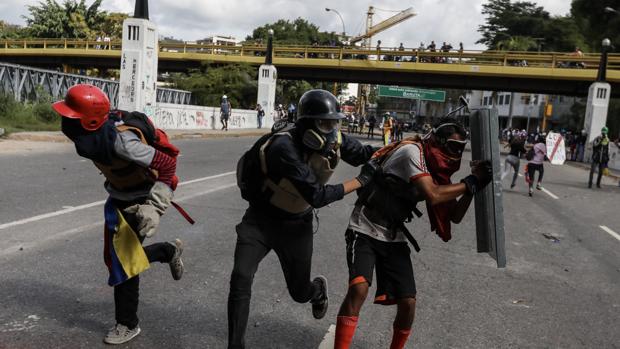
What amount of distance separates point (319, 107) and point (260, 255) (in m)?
0.88

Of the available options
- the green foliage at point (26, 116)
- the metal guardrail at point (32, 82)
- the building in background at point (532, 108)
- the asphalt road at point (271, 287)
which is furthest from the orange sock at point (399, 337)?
the building in background at point (532, 108)

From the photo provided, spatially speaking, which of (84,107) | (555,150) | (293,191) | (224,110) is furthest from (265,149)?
(224,110)

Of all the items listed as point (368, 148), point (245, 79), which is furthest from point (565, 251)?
point (245, 79)

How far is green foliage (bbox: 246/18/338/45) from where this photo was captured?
256 ft

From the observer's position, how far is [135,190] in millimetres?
3270

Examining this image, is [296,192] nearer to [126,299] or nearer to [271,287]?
[126,299]

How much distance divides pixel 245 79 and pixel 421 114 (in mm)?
79503

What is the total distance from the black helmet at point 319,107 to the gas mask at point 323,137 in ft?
0.14

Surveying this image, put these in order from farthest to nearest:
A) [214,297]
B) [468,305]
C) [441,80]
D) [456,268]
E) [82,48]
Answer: [82,48] < [441,80] < [456,268] < [468,305] < [214,297]

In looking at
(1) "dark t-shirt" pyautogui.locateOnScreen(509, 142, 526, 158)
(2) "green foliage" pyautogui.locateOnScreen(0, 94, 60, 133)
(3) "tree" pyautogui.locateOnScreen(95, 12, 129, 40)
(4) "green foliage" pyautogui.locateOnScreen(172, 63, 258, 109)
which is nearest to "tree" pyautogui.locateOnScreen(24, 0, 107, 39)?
(3) "tree" pyautogui.locateOnScreen(95, 12, 129, 40)

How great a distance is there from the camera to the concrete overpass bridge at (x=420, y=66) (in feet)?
111

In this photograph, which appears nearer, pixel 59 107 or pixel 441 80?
pixel 59 107

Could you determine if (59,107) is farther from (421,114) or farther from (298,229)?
(421,114)

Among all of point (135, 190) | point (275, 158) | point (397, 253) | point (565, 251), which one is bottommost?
point (565, 251)
